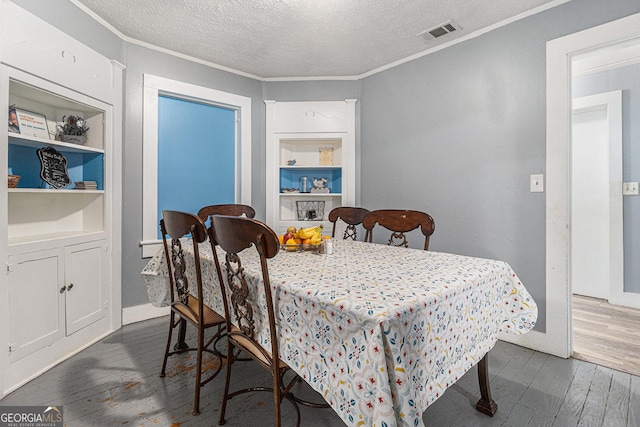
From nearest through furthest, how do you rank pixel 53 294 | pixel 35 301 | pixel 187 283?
pixel 187 283
pixel 35 301
pixel 53 294

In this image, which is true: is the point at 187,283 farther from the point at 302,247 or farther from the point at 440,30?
the point at 440,30

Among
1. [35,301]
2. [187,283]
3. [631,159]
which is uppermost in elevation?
[631,159]

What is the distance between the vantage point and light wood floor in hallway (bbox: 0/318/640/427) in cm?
149

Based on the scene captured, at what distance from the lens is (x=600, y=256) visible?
10.9 feet

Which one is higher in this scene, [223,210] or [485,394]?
[223,210]

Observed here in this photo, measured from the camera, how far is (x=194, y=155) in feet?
10.3

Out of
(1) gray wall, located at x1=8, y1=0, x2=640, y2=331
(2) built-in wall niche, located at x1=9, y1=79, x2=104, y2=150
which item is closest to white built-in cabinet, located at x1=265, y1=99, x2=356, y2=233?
(1) gray wall, located at x1=8, y1=0, x2=640, y2=331

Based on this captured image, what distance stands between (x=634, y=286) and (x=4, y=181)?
506 centimetres

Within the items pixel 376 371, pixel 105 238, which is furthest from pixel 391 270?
pixel 105 238

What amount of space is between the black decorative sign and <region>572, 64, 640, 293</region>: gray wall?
497cm

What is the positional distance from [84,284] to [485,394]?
2.67m

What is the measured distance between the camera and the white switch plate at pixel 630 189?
3.02m

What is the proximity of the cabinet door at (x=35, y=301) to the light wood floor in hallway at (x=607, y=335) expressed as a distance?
350 cm

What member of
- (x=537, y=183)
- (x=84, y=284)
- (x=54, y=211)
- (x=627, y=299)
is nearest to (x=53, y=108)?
(x=54, y=211)
